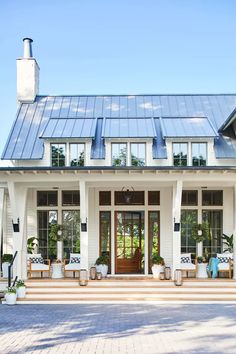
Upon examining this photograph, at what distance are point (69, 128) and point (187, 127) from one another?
4254 mm

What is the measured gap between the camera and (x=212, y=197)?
17.3 meters

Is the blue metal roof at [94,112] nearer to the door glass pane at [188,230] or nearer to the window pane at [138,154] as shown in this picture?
the window pane at [138,154]

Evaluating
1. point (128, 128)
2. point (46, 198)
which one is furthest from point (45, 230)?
point (128, 128)

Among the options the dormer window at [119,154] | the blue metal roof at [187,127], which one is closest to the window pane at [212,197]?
the blue metal roof at [187,127]

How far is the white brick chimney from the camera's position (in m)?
19.9

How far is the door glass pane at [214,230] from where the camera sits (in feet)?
56.3

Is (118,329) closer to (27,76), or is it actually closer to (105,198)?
(105,198)

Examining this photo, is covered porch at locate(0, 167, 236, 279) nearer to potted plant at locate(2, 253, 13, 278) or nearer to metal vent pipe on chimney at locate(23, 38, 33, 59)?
potted plant at locate(2, 253, 13, 278)

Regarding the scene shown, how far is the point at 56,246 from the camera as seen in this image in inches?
677

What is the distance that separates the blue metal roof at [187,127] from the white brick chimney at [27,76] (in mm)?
5772

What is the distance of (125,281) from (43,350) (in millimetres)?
6928

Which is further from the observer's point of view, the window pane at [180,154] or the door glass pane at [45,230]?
the door glass pane at [45,230]

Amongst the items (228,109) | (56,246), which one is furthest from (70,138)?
(228,109)

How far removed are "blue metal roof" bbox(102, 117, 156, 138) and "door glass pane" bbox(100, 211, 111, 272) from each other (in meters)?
2.91
